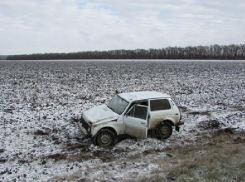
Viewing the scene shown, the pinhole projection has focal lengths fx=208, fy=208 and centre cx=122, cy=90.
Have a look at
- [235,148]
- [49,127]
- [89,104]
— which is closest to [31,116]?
[49,127]

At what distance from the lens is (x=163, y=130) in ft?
25.7

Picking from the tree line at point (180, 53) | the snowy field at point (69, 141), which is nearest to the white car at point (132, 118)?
the snowy field at point (69, 141)

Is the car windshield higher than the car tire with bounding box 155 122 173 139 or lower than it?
higher

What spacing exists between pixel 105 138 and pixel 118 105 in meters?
1.41

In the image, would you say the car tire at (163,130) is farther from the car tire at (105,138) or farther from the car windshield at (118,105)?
the car tire at (105,138)

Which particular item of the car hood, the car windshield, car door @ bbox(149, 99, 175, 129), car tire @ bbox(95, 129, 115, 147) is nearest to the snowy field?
car tire @ bbox(95, 129, 115, 147)

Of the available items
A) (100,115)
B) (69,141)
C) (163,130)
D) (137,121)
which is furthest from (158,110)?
(69,141)

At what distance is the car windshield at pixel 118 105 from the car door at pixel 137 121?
12.3 inches

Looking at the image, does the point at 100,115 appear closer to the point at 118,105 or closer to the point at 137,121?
the point at 118,105

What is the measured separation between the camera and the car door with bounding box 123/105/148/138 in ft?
23.7

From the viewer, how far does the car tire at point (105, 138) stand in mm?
7004

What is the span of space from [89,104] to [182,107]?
5506 millimetres

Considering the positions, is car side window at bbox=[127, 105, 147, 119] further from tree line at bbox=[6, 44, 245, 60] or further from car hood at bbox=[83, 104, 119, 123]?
tree line at bbox=[6, 44, 245, 60]

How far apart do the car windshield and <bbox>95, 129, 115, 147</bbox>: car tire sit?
829 mm
